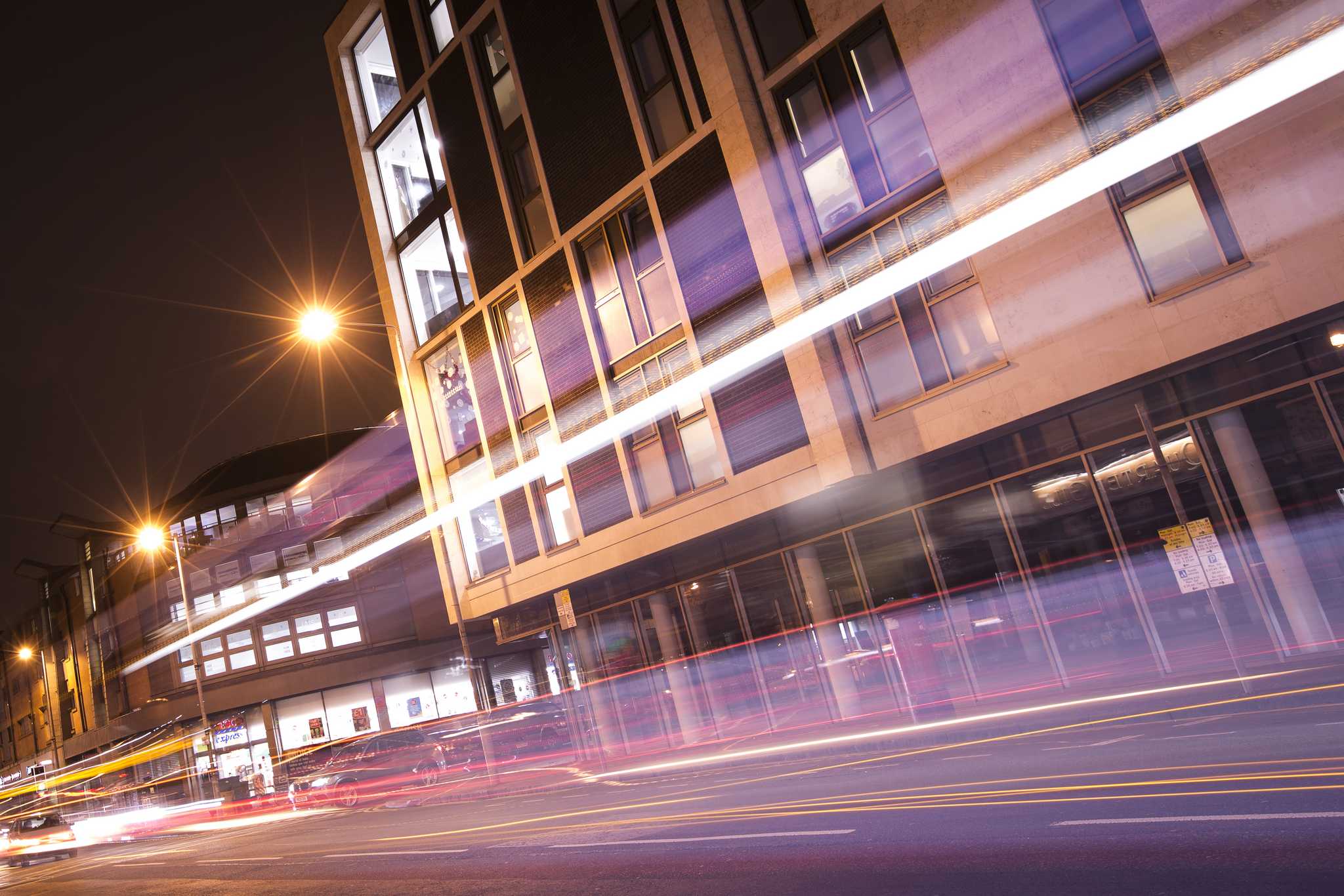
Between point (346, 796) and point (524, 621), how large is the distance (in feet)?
24.9

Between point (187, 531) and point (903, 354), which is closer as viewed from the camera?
point (903, 354)

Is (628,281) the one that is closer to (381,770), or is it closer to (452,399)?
(452,399)

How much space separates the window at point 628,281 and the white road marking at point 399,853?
1236cm

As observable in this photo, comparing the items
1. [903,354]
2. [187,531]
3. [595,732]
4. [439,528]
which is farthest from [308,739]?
[903,354]

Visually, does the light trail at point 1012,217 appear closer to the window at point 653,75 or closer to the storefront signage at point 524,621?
the storefront signage at point 524,621

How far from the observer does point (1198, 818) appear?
6629 millimetres

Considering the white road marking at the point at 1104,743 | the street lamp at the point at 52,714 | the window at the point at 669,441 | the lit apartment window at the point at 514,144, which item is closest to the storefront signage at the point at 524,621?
the window at the point at 669,441

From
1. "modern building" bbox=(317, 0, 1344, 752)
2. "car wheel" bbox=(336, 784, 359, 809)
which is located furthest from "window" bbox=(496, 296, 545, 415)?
"car wheel" bbox=(336, 784, 359, 809)

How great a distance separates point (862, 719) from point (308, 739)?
3898cm

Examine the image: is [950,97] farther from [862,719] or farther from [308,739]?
[308,739]

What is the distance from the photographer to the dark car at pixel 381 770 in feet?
90.4

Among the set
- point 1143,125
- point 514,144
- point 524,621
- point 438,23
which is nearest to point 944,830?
point 1143,125

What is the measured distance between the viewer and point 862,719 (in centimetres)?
1845

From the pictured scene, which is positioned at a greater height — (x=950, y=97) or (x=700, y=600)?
(x=950, y=97)
